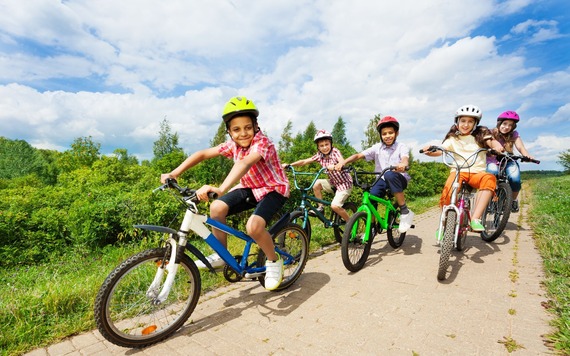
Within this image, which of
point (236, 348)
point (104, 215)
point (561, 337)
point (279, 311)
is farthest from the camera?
point (104, 215)

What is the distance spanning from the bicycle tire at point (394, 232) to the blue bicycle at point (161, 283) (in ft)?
7.29

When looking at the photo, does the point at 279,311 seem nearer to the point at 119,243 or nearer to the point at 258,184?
the point at 258,184

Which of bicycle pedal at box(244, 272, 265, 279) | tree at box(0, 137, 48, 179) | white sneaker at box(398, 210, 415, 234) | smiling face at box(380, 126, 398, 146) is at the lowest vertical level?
bicycle pedal at box(244, 272, 265, 279)

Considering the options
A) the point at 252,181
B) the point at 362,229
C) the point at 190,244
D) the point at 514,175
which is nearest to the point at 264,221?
the point at 252,181

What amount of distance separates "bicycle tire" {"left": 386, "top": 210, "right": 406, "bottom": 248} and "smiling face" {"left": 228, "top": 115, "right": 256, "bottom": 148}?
2824mm

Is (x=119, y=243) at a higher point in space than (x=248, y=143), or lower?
lower

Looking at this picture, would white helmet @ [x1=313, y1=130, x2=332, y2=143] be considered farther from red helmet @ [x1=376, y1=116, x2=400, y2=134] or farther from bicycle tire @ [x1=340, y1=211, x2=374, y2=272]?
bicycle tire @ [x1=340, y1=211, x2=374, y2=272]

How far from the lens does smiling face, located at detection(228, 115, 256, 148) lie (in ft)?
9.86

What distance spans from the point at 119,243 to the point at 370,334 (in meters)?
5.29

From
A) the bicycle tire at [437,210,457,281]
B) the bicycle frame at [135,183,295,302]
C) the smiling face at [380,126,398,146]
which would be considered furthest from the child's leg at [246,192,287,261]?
the smiling face at [380,126,398,146]

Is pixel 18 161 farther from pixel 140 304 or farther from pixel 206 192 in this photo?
pixel 206 192

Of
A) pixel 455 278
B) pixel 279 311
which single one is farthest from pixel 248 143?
pixel 455 278

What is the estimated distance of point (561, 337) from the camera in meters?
2.29

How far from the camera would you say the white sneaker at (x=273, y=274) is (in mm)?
3105
